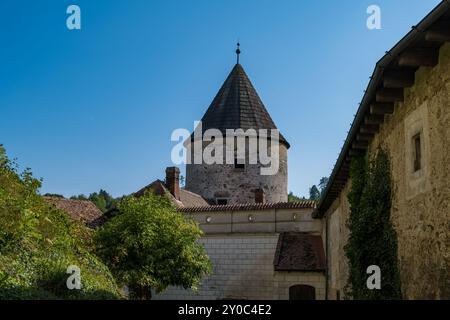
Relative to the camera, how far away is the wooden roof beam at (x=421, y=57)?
21.4 feet

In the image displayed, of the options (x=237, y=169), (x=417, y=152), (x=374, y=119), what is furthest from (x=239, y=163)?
(x=417, y=152)

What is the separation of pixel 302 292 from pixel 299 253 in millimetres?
1646

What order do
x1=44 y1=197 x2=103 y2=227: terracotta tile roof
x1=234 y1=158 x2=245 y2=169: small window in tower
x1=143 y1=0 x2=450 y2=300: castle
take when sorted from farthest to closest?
1. x1=234 y1=158 x2=245 y2=169: small window in tower
2. x1=44 y1=197 x2=103 y2=227: terracotta tile roof
3. x1=143 y1=0 x2=450 y2=300: castle

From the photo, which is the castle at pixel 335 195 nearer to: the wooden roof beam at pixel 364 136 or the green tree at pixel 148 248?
the wooden roof beam at pixel 364 136

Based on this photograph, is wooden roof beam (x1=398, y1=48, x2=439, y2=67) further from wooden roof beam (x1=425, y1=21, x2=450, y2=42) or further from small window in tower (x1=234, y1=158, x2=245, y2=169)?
small window in tower (x1=234, y1=158, x2=245, y2=169)

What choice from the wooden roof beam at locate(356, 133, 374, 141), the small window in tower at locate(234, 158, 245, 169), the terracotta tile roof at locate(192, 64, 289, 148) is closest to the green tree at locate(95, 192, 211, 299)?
the wooden roof beam at locate(356, 133, 374, 141)

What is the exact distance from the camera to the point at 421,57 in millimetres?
6566

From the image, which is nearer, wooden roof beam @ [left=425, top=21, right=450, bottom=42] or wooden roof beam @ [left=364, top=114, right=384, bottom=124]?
wooden roof beam @ [left=425, top=21, right=450, bottom=42]

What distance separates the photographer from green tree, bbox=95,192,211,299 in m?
16.9

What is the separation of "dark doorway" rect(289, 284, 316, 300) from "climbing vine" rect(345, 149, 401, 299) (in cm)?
1225

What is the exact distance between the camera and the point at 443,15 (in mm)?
5547
